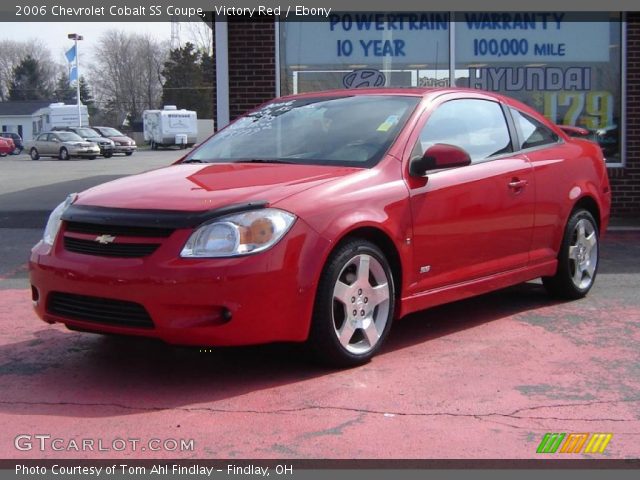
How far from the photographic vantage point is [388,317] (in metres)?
5.23

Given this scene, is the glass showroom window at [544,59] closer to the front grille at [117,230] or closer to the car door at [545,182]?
the car door at [545,182]

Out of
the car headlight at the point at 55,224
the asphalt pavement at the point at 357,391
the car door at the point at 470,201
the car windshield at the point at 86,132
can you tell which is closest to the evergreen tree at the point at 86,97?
the car windshield at the point at 86,132

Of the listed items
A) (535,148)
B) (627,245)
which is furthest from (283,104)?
(627,245)

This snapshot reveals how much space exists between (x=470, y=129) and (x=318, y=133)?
3.57 feet

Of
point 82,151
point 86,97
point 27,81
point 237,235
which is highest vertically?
point 27,81

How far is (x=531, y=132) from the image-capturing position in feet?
22.1

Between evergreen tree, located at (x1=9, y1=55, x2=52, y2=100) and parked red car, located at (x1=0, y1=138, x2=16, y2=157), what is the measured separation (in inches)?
1931

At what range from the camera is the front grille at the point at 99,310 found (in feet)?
15.1

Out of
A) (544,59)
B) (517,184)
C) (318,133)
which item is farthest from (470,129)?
(544,59)

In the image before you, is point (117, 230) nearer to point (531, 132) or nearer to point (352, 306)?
point (352, 306)

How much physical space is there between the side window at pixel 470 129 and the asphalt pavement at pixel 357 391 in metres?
1.21

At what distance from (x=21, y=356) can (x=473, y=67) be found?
7.81 meters

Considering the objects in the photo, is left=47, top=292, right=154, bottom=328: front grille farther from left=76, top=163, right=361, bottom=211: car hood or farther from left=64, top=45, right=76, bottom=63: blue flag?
left=64, top=45, right=76, bottom=63: blue flag

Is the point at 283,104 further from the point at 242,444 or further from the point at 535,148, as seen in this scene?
the point at 242,444
